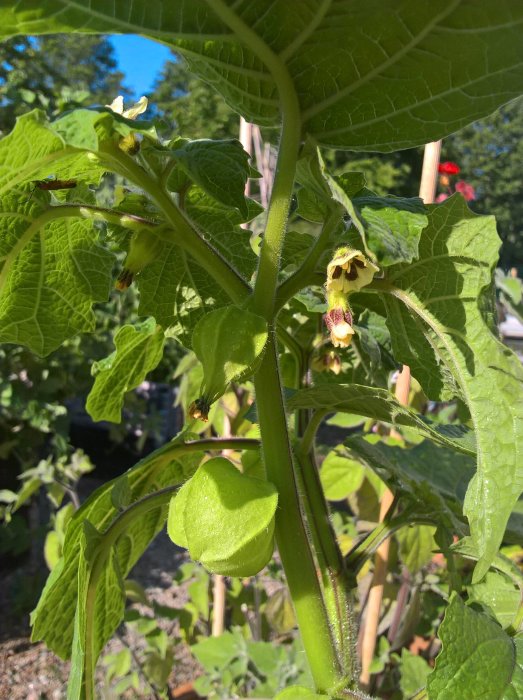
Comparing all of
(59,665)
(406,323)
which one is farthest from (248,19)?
(59,665)

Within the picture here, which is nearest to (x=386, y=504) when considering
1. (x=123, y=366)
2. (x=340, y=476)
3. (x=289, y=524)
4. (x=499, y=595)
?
(x=340, y=476)

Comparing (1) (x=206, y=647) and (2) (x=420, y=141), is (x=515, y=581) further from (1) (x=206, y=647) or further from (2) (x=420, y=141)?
(1) (x=206, y=647)

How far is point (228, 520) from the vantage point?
45 centimetres

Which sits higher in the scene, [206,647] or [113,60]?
[113,60]

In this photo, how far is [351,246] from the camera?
492mm

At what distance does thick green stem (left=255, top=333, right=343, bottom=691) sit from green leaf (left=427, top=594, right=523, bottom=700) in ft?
0.29

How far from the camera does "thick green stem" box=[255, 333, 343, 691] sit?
505 mm

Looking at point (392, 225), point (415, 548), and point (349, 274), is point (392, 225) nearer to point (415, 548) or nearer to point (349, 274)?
point (349, 274)

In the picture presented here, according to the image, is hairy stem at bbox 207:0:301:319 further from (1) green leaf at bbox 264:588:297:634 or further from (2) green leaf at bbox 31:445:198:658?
(1) green leaf at bbox 264:588:297:634

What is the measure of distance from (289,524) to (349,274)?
0.20 meters

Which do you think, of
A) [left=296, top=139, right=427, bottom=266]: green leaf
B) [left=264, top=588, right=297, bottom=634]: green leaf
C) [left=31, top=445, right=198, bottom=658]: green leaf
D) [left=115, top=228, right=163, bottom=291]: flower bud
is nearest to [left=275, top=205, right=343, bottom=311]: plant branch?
[left=296, top=139, right=427, bottom=266]: green leaf

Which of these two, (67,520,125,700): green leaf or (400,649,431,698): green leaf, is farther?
(400,649,431,698): green leaf

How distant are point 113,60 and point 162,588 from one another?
20916mm

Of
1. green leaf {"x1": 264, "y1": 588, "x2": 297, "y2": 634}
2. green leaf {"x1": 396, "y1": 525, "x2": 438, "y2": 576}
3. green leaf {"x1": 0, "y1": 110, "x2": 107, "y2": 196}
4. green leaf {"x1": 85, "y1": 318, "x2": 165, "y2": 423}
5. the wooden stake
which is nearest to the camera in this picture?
green leaf {"x1": 0, "y1": 110, "x2": 107, "y2": 196}
